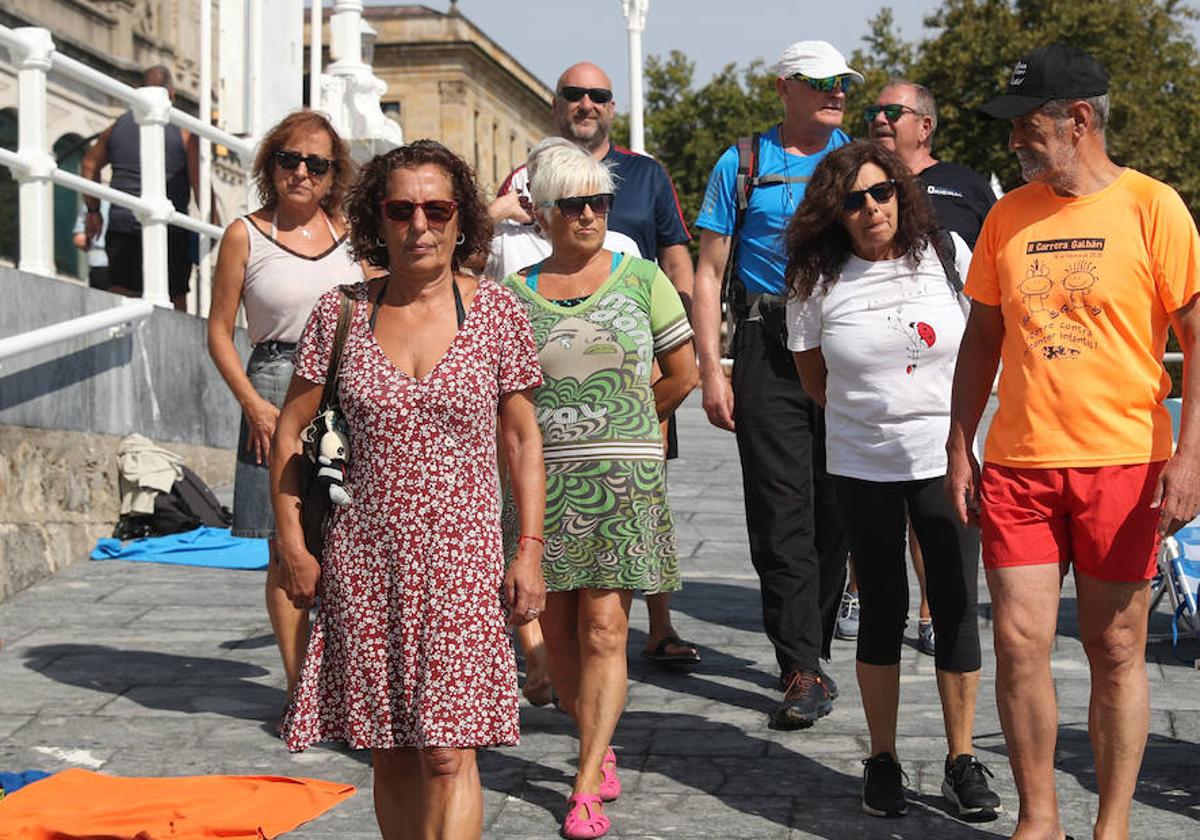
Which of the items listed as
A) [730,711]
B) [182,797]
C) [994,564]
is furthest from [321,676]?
[730,711]

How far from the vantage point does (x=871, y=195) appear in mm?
5457

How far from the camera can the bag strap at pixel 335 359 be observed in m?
4.41

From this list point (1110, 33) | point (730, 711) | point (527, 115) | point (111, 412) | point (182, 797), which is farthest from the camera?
point (527, 115)

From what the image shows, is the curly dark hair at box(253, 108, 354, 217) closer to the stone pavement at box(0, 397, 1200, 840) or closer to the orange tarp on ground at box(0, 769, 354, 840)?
the stone pavement at box(0, 397, 1200, 840)

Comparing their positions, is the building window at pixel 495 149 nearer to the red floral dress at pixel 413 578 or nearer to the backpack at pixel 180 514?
the backpack at pixel 180 514

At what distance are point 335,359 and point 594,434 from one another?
4.08 ft

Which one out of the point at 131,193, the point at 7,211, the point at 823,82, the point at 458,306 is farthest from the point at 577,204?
the point at 7,211

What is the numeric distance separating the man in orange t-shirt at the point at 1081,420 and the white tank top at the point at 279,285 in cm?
253

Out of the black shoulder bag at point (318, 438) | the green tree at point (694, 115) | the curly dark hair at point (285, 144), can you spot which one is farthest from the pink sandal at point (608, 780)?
the green tree at point (694, 115)

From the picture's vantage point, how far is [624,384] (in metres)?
5.50

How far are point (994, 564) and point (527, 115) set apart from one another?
73.4m

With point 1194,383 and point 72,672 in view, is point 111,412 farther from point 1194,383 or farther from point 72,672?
point 1194,383

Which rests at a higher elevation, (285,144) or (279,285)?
(285,144)

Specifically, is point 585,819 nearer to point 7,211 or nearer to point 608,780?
point 608,780
